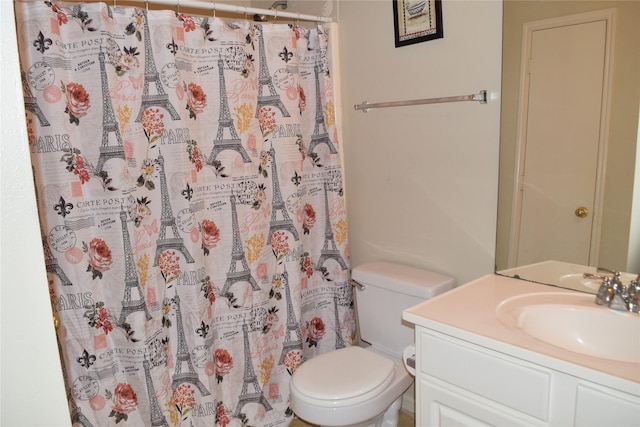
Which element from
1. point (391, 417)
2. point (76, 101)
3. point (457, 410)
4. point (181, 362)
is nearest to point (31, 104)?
point (76, 101)

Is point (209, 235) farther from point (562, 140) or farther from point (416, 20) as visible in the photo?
point (562, 140)

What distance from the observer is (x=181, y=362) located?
2.00m

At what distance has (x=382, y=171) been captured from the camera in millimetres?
2254

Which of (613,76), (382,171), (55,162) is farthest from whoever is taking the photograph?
(382,171)

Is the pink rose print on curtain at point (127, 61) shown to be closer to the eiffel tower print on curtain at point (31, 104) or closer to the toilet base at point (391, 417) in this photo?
the eiffel tower print on curtain at point (31, 104)

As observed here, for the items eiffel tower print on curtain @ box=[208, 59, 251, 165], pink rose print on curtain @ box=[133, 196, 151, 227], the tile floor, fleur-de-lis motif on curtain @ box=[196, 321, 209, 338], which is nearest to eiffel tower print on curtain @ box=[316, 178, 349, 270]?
eiffel tower print on curtain @ box=[208, 59, 251, 165]

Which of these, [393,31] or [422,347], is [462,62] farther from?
[422,347]

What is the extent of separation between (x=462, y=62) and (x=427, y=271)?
2.93ft

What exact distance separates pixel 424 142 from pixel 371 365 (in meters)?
0.99

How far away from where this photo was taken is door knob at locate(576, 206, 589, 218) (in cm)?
153

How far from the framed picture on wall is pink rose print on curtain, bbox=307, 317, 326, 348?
142 cm

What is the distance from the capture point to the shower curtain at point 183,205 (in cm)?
170

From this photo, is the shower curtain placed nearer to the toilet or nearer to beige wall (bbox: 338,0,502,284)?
beige wall (bbox: 338,0,502,284)

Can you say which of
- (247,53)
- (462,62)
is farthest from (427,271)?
(247,53)
